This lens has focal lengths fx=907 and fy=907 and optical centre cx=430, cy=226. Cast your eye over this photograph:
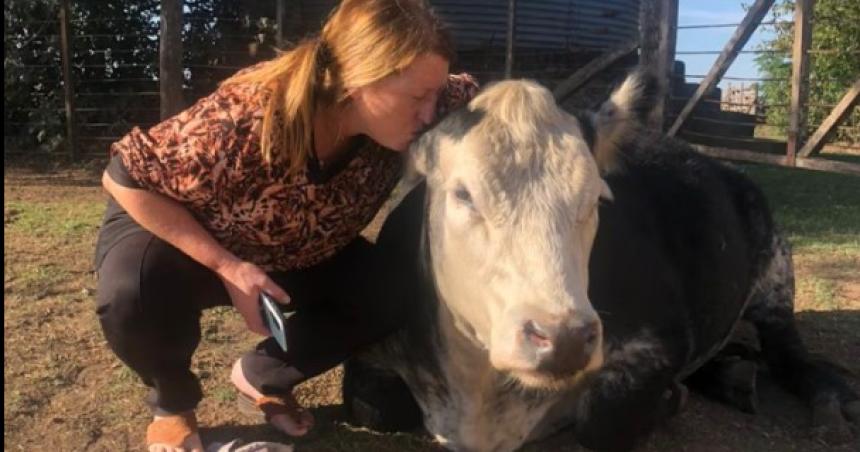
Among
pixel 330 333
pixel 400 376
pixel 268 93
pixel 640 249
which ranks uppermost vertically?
pixel 268 93

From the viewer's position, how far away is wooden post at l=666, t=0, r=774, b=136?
28.6 ft

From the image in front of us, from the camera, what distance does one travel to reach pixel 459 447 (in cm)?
304

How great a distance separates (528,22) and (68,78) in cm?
590

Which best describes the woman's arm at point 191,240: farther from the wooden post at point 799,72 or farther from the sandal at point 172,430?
the wooden post at point 799,72

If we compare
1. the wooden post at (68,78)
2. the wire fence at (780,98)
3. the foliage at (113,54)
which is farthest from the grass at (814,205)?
the wooden post at (68,78)

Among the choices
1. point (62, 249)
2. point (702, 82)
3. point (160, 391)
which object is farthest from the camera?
point (702, 82)

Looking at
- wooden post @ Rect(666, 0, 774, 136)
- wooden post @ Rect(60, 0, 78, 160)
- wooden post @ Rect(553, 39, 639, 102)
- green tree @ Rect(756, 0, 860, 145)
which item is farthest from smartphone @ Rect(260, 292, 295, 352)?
green tree @ Rect(756, 0, 860, 145)

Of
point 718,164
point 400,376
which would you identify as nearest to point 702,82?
point 718,164

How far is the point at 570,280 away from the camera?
2213 millimetres

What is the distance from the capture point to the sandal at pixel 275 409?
3135 mm

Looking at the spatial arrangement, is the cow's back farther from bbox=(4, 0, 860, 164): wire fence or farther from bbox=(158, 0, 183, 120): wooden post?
bbox=(4, 0, 860, 164): wire fence

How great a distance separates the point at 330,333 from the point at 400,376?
0.35 metres

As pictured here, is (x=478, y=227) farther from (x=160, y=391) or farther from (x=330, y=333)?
(x=160, y=391)

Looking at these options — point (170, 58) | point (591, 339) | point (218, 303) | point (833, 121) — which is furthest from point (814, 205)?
point (591, 339)
